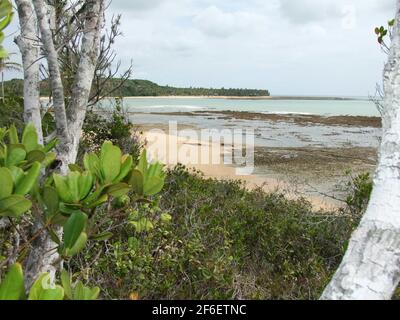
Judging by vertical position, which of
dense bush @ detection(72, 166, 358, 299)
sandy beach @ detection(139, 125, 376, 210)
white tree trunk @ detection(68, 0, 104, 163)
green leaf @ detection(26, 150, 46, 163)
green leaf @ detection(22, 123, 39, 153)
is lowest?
sandy beach @ detection(139, 125, 376, 210)

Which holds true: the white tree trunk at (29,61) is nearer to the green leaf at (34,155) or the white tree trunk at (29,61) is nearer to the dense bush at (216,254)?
the dense bush at (216,254)

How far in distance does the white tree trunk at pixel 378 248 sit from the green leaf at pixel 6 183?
78 centimetres

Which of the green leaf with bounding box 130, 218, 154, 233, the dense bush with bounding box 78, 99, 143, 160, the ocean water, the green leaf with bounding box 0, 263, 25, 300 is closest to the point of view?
the green leaf with bounding box 0, 263, 25, 300

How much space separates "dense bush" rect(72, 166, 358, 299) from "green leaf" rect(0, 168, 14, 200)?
1444 mm

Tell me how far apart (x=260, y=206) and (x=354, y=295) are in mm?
5573

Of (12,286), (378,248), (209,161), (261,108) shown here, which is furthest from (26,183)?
(261,108)

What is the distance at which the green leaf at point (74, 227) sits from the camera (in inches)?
42.1

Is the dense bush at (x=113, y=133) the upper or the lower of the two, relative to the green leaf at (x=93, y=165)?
lower

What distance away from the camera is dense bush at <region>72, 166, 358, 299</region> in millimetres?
3348

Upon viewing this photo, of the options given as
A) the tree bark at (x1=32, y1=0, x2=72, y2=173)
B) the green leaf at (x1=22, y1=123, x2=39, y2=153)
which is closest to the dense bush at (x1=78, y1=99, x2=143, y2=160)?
the tree bark at (x1=32, y1=0, x2=72, y2=173)

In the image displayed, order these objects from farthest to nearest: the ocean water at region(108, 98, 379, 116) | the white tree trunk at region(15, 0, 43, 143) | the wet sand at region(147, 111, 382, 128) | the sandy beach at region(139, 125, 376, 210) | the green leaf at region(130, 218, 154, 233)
→ the ocean water at region(108, 98, 379, 116) → the wet sand at region(147, 111, 382, 128) → the sandy beach at region(139, 125, 376, 210) → the green leaf at region(130, 218, 154, 233) → the white tree trunk at region(15, 0, 43, 143)

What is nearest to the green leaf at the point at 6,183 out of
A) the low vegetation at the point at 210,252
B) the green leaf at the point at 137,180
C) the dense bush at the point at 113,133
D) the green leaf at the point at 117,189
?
the green leaf at the point at 117,189

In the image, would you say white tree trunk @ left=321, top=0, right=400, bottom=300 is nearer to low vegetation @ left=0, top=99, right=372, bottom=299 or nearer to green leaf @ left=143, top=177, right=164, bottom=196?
green leaf @ left=143, top=177, right=164, bottom=196

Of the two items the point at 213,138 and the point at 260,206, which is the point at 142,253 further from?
the point at 213,138
